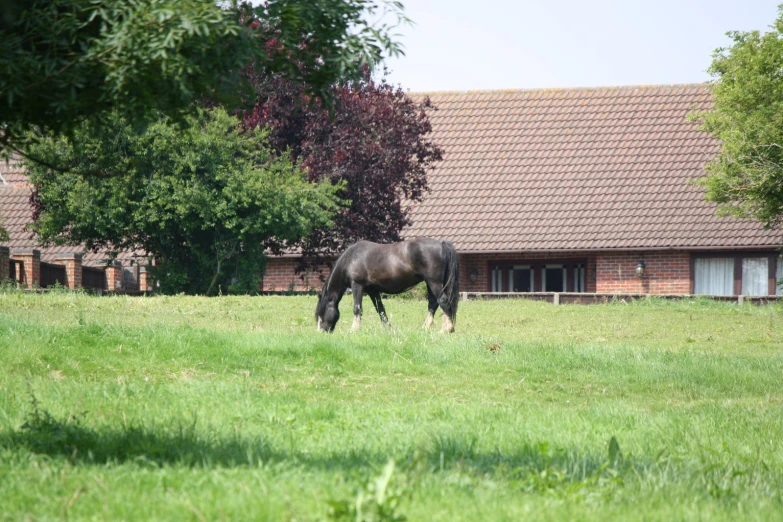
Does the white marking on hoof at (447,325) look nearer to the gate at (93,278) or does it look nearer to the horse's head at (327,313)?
the horse's head at (327,313)

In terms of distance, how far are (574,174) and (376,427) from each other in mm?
28880

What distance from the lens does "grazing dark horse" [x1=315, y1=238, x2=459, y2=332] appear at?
1941 centimetres

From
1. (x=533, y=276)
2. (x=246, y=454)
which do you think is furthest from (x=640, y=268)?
(x=246, y=454)

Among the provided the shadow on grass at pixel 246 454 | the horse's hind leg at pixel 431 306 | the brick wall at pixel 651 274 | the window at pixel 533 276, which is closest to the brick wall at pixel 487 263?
the window at pixel 533 276

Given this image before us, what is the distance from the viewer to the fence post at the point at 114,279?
33.9 m

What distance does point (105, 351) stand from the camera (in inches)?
479

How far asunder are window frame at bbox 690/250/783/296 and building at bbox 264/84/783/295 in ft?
0.10

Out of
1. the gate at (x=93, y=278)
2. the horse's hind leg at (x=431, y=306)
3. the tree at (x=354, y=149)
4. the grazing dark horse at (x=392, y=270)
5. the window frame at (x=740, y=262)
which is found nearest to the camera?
the grazing dark horse at (x=392, y=270)

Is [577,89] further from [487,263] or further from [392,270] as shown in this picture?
[392,270]

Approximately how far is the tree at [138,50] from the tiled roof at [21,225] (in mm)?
28512

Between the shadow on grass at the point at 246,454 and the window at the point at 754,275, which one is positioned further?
the window at the point at 754,275

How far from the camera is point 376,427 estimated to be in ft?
27.5

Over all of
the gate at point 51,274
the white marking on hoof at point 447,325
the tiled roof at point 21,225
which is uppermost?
the tiled roof at point 21,225

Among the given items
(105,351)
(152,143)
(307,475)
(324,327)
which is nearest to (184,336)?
(105,351)
